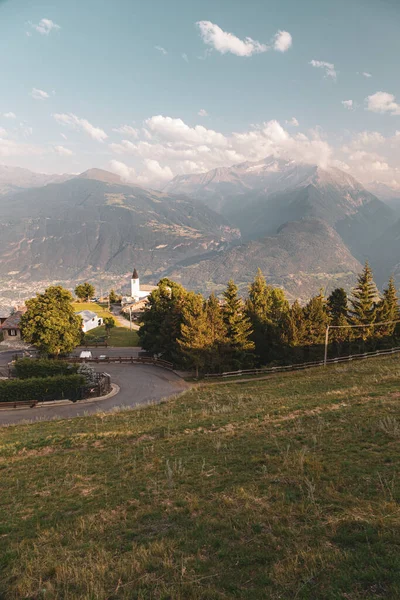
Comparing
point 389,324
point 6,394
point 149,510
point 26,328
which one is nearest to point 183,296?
point 26,328

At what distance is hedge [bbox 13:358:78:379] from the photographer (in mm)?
39531

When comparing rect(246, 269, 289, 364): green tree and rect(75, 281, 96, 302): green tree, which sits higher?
rect(75, 281, 96, 302): green tree

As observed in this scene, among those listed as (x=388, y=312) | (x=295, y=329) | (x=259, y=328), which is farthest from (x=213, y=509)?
(x=388, y=312)

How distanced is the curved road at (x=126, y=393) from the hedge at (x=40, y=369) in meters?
6.03

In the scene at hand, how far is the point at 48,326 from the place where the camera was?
44.2m

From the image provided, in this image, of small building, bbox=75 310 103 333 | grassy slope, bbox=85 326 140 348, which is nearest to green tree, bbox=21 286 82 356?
grassy slope, bbox=85 326 140 348

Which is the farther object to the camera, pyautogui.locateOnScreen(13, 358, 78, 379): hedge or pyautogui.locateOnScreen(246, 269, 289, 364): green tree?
pyautogui.locateOnScreen(246, 269, 289, 364): green tree

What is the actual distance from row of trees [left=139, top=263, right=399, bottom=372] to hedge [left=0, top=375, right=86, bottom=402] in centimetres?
1343

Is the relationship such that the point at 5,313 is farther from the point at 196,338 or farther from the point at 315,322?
the point at 315,322

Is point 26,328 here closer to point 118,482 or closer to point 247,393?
point 247,393

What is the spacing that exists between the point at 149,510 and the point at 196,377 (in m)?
34.1

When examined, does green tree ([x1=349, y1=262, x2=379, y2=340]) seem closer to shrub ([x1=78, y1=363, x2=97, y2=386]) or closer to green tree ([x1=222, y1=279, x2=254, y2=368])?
green tree ([x1=222, y1=279, x2=254, y2=368])

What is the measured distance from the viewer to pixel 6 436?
2295 centimetres

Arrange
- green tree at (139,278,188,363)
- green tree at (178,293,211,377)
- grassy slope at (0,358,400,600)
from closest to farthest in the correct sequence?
grassy slope at (0,358,400,600) → green tree at (178,293,211,377) → green tree at (139,278,188,363)
